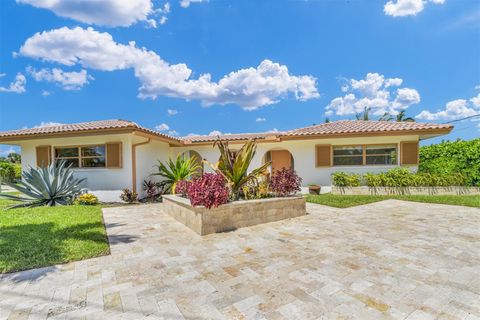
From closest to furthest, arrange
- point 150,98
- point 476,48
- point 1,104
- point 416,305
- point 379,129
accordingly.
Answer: point 416,305 → point 1,104 → point 379,129 → point 476,48 → point 150,98

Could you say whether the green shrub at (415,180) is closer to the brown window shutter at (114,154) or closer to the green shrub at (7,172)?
the brown window shutter at (114,154)

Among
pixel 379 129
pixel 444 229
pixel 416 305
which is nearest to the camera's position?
pixel 416 305

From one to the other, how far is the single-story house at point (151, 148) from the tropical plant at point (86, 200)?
1.98ft

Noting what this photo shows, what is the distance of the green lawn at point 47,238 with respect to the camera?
3.65 metres

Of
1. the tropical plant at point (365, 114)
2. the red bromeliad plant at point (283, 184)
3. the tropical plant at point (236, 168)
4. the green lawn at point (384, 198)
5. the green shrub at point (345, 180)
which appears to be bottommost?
the green lawn at point (384, 198)

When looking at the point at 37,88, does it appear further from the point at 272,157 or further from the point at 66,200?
the point at 272,157

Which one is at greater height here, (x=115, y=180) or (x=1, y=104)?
(x=1, y=104)

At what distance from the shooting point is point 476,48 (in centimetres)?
1275

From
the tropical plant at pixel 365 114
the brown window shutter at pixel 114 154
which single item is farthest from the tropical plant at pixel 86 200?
the tropical plant at pixel 365 114

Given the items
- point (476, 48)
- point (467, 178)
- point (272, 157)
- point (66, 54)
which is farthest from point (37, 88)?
point (476, 48)

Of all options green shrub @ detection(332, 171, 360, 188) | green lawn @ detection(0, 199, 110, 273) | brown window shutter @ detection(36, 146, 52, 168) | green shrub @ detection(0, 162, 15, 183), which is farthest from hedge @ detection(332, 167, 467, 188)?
green shrub @ detection(0, 162, 15, 183)

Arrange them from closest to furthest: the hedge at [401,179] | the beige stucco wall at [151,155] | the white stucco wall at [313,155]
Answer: the beige stucco wall at [151,155]
the hedge at [401,179]
the white stucco wall at [313,155]

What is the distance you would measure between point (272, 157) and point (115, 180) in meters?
9.22

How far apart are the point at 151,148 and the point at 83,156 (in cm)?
289
